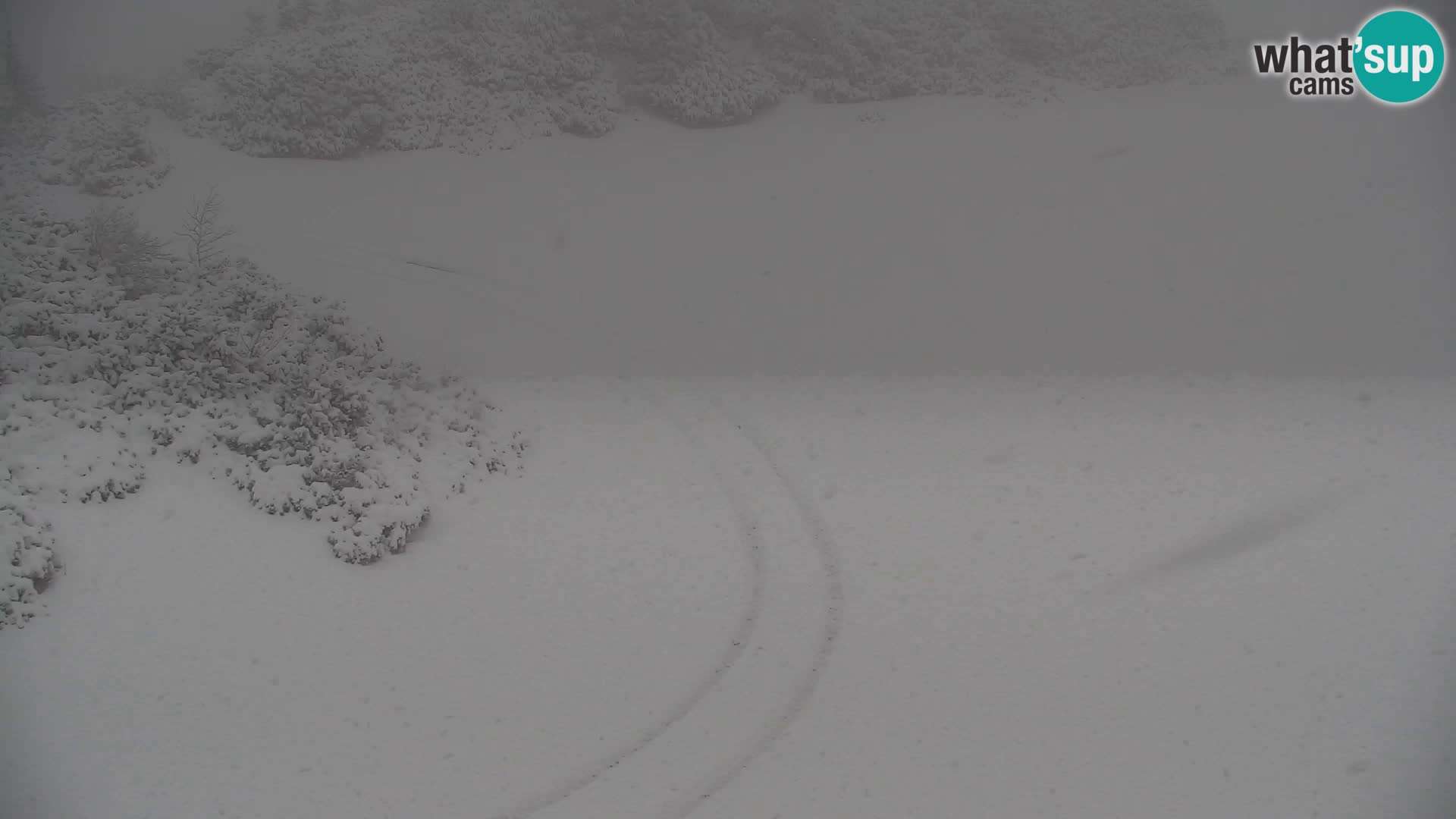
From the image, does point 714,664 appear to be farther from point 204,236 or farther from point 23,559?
point 204,236

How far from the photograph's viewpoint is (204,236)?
46.1 ft

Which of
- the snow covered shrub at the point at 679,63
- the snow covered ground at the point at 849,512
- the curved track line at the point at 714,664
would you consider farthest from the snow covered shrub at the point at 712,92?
the curved track line at the point at 714,664

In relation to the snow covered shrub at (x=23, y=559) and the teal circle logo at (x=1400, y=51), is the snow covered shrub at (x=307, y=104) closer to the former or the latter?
the snow covered shrub at (x=23, y=559)

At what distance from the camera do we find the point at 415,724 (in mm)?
7867

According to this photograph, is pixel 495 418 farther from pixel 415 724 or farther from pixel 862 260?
pixel 862 260

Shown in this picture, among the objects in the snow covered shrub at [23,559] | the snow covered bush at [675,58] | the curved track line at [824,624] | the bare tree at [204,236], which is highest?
the snow covered bush at [675,58]

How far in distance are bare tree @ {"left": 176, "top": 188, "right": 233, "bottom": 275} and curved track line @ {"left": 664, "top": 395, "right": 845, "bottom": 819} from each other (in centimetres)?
650

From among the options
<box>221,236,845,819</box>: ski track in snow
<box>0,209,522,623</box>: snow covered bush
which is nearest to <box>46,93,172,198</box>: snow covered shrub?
<box>0,209,522,623</box>: snow covered bush

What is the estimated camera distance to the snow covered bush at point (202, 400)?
9188mm

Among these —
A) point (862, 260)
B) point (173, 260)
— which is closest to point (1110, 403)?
point (862, 260)

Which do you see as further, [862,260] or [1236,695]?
[862,260]

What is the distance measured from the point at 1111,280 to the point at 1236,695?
8.41 metres

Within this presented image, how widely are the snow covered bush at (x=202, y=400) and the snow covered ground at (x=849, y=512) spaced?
1.26 ft

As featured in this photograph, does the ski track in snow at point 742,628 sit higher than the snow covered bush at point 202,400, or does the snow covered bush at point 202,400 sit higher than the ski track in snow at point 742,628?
the snow covered bush at point 202,400
